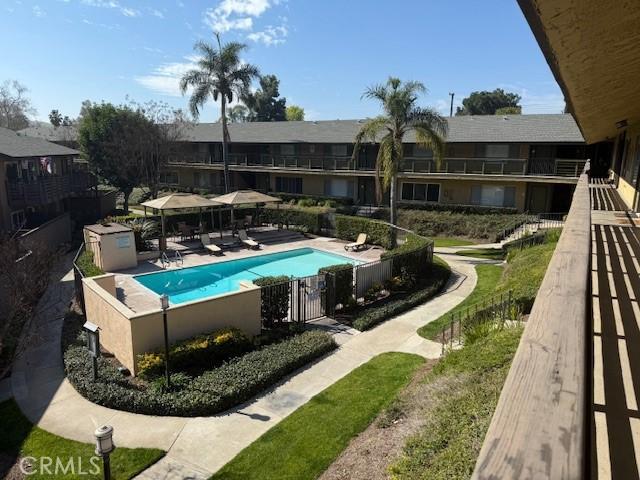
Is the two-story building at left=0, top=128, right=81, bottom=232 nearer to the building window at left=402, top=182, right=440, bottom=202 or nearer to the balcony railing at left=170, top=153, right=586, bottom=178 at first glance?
the balcony railing at left=170, top=153, right=586, bottom=178

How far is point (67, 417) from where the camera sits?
970cm

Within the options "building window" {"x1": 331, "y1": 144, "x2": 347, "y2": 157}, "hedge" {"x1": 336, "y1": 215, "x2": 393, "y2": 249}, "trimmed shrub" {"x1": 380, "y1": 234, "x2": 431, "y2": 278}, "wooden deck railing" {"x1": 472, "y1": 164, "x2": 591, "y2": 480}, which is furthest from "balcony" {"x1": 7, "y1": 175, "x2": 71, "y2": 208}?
"wooden deck railing" {"x1": 472, "y1": 164, "x2": 591, "y2": 480}

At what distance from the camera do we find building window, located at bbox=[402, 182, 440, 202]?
115ft

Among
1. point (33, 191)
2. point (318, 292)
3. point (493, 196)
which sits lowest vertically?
point (318, 292)

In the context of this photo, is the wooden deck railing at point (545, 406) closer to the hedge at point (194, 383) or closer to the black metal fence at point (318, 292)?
the hedge at point (194, 383)

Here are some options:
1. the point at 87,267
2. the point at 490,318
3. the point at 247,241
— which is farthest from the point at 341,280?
the point at 247,241

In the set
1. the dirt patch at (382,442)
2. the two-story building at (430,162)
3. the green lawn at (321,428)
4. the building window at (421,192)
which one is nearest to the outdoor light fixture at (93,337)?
the green lawn at (321,428)

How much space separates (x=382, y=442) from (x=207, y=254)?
19.2 m

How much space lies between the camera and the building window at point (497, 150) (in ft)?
106

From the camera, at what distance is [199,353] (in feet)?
38.9

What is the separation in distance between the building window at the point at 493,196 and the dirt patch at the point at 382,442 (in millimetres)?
26151

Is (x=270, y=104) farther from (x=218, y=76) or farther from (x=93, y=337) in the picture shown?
(x=93, y=337)

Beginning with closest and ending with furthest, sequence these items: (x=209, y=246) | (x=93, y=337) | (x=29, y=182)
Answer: (x=93, y=337) < (x=209, y=246) < (x=29, y=182)

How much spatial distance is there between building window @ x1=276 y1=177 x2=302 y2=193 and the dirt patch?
34.2m
